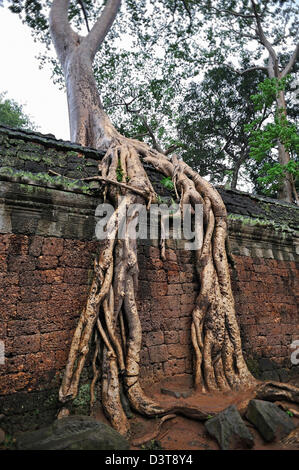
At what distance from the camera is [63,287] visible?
320cm

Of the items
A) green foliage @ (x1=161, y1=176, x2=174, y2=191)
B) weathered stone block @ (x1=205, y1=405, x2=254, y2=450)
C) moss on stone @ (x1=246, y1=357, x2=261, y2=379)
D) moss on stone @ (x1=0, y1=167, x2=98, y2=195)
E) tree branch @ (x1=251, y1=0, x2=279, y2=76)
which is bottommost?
weathered stone block @ (x1=205, y1=405, x2=254, y2=450)

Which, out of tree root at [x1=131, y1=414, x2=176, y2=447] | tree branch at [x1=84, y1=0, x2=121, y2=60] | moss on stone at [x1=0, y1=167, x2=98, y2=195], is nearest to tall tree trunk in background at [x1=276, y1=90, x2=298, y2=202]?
tree branch at [x1=84, y1=0, x2=121, y2=60]

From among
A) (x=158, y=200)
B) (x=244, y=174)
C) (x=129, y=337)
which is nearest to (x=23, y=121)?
(x=244, y=174)

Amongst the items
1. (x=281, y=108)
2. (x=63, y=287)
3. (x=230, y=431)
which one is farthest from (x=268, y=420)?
(x=281, y=108)

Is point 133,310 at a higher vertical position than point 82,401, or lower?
higher

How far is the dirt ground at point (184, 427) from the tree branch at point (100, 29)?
8.34 m

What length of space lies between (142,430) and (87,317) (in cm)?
110

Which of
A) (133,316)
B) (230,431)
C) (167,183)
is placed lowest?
(230,431)

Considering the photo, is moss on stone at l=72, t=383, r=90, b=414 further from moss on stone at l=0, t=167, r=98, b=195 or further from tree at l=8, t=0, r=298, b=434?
moss on stone at l=0, t=167, r=98, b=195

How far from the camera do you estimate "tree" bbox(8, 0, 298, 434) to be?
2873mm

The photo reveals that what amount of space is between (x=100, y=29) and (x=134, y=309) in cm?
869

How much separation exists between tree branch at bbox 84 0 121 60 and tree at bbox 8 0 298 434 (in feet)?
16.8

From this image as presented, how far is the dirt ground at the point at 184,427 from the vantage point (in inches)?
99.2

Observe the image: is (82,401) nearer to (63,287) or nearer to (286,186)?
(63,287)
